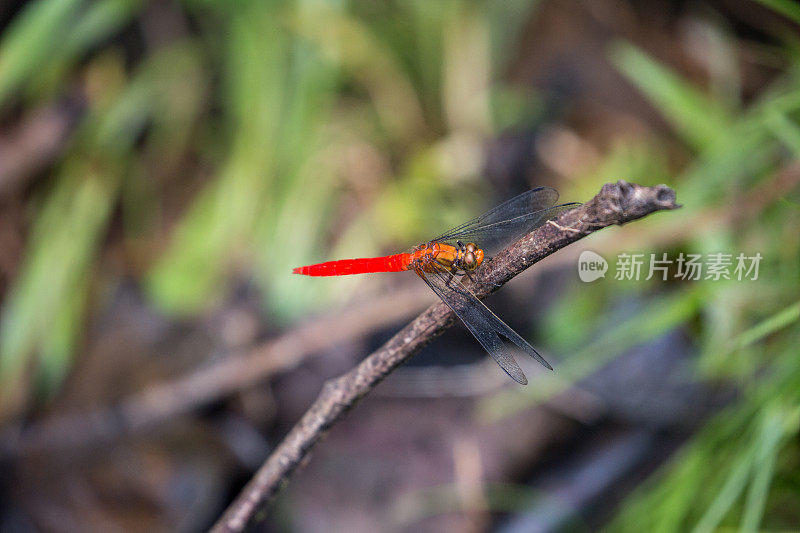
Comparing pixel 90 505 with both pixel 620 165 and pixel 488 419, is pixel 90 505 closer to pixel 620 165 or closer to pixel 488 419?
pixel 488 419

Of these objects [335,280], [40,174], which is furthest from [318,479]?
[40,174]

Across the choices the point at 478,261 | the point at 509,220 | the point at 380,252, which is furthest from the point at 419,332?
the point at 380,252

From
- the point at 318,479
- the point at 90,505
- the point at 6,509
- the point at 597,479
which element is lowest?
the point at 597,479

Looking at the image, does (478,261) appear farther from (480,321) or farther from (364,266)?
(364,266)

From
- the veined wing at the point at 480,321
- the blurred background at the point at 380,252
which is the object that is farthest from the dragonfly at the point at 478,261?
the blurred background at the point at 380,252

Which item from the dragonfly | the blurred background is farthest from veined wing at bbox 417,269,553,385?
the blurred background

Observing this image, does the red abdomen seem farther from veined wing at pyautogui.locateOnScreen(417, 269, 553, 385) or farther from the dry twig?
the dry twig
